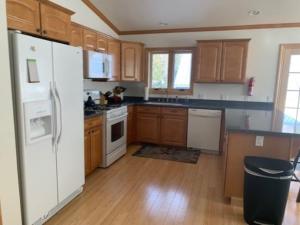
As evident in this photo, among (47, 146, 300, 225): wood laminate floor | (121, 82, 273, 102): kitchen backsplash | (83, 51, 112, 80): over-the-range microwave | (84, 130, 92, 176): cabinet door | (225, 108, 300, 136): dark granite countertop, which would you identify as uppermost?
(83, 51, 112, 80): over-the-range microwave

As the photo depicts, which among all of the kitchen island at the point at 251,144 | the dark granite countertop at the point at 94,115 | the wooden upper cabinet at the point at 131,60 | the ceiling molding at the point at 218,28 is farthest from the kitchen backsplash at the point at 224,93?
the dark granite countertop at the point at 94,115

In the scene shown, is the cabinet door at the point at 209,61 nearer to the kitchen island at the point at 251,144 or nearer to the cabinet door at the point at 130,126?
the cabinet door at the point at 130,126

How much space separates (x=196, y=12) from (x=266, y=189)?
318 centimetres

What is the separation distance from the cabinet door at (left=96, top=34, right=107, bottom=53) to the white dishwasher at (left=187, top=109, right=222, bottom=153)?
199cm

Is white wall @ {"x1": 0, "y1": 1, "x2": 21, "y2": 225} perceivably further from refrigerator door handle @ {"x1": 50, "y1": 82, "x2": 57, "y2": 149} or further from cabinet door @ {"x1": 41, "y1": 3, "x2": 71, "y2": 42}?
cabinet door @ {"x1": 41, "y1": 3, "x2": 71, "y2": 42}

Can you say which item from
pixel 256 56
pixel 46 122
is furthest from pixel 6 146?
pixel 256 56

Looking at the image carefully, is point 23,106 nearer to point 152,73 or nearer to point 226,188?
point 226,188

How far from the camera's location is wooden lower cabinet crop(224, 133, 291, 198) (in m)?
2.35

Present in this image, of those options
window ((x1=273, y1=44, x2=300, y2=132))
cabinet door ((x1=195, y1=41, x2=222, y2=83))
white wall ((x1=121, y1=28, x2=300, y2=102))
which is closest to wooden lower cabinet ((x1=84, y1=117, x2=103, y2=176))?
cabinet door ((x1=195, y1=41, x2=222, y2=83))

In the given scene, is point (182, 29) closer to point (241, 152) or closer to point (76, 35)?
point (76, 35)

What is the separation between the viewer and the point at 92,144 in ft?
10.3

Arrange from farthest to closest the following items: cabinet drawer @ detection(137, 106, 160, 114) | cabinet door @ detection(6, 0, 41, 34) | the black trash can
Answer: cabinet drawer @ detection(137, 106, 160, 114)
the black trash can
cabinet door @ detection(6, 0, 41, 34)

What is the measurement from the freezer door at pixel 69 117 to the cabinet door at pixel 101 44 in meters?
1.36

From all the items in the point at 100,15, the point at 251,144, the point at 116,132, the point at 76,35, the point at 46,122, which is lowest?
the point at 116,132
